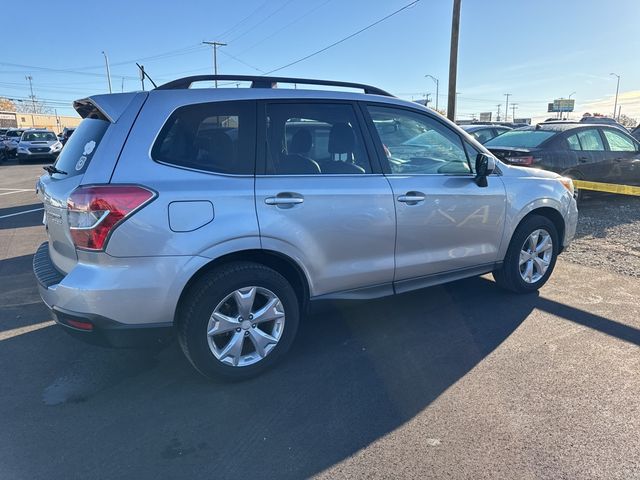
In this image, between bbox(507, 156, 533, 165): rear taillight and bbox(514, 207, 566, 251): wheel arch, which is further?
bbox(507, 156, 533, 165): rear taillight

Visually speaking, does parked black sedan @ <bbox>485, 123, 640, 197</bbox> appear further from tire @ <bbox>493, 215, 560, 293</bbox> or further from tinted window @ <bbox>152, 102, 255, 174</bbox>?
tinted window @ <bbox>152, 102, 255, 174</bbox>

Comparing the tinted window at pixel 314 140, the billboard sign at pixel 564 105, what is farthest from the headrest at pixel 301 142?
the billboard sign at pixel 564 105

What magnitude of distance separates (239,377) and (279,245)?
918mm

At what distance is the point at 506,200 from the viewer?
4.33m

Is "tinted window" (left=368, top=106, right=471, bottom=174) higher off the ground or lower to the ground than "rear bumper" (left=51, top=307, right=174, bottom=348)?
higher

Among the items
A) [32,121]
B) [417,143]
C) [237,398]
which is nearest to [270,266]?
[237,398]

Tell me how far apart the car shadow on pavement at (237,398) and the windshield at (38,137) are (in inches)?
935

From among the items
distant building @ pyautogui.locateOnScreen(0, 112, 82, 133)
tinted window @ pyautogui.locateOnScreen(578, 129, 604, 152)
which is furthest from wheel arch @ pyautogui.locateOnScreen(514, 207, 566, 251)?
distant building @ pyautogui.locateOnScreen(0, 112, 82, 133)

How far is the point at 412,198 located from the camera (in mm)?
3719

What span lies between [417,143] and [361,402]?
2.18 metres

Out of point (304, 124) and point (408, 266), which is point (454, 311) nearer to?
point (408, 266)

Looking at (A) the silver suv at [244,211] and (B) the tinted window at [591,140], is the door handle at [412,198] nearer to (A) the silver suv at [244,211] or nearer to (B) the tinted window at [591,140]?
(A) the silver suv at [244,211]

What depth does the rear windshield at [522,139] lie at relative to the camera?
340 inches

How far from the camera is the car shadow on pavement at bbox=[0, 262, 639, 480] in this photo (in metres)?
2.53
